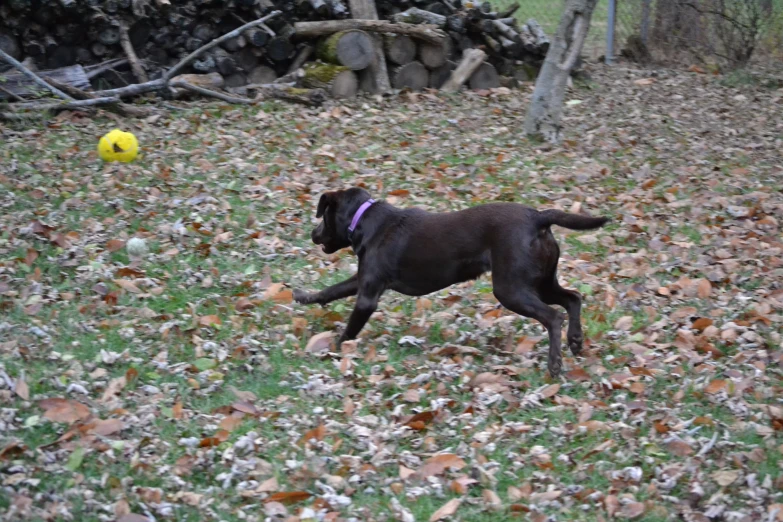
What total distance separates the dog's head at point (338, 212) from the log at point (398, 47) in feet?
21.8

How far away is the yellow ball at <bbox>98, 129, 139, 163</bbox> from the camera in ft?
29.5

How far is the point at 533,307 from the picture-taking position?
17.5 ft

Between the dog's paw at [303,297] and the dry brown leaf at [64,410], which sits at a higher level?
the dry brown leaf at [64,410]

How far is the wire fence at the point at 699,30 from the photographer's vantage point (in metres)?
14.5

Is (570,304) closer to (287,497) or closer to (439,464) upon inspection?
(439,464)

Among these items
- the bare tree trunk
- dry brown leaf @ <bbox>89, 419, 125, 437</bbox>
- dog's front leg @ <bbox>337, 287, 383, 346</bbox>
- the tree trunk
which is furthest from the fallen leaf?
the tree trunk

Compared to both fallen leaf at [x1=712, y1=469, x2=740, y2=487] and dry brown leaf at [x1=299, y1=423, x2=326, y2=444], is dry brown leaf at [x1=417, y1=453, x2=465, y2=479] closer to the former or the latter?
dry brown leaf at [x1=299, y1=423, x2=326, y2=444]

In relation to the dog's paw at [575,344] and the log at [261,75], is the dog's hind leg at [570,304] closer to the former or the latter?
the dog's paw at [575,344]

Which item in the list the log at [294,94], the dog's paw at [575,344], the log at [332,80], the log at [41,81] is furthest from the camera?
the log at [332,80]

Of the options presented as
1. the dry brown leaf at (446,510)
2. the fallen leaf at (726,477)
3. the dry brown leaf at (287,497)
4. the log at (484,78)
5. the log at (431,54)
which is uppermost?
the log at (431,54)

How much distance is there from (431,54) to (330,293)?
23.5 feet

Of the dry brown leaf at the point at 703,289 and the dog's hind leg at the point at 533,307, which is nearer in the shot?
the dog's hind leg at the point at 533,307

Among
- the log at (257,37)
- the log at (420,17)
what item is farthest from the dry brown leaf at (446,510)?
Answer: the log at (420,17)

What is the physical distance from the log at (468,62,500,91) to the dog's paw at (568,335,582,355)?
7.71 meters
